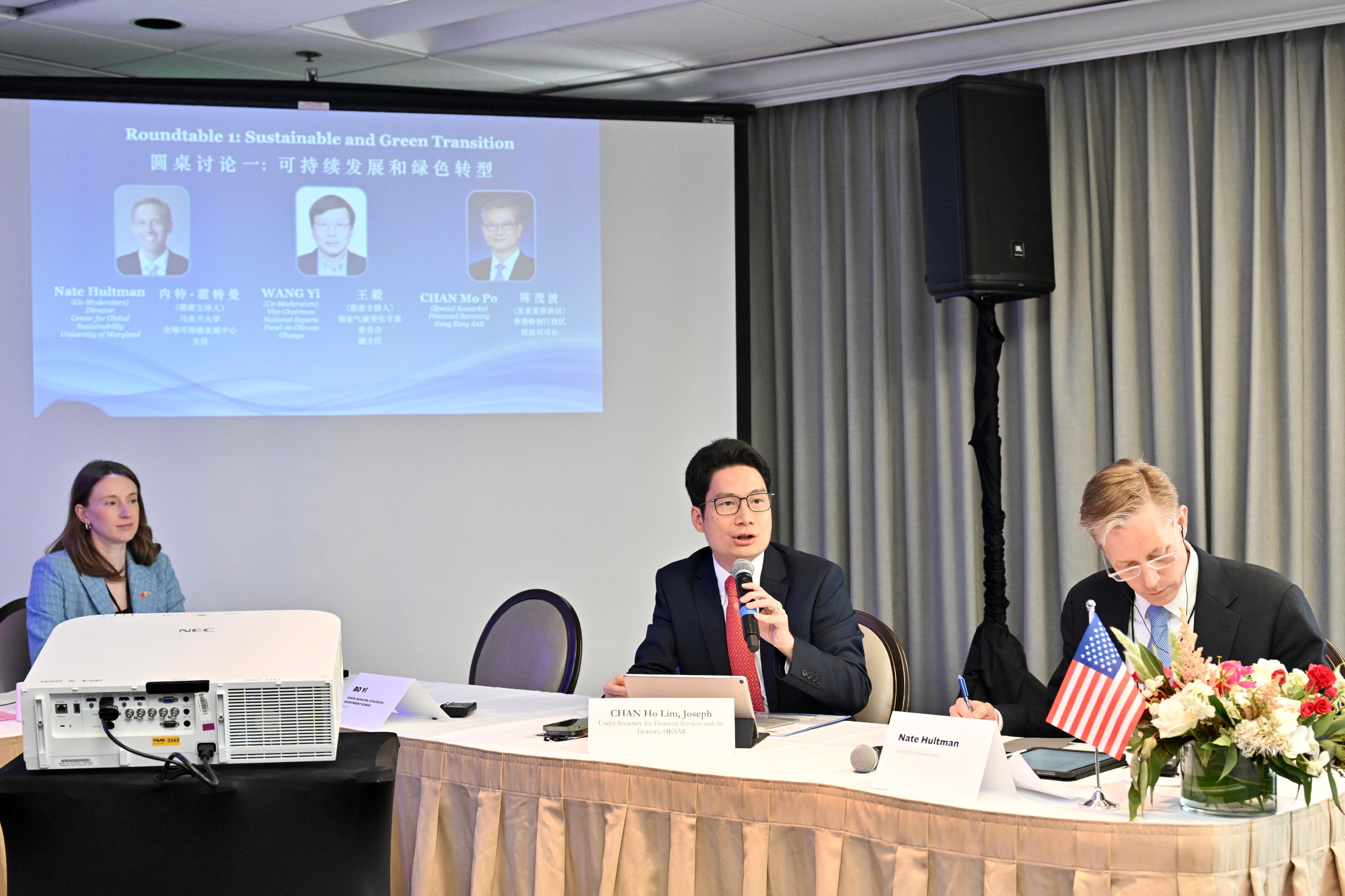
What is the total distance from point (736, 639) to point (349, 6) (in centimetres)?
274

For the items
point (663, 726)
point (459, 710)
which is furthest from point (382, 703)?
point (663, 726)

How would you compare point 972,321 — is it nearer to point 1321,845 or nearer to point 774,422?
point 774,422

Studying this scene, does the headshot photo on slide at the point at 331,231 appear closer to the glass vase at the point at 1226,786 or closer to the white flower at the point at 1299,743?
the glass vase at the point at 1226,786

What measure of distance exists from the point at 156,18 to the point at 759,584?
316 centimetres

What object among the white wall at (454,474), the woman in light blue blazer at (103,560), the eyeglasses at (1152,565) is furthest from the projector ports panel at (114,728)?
the white wall at (454,474)

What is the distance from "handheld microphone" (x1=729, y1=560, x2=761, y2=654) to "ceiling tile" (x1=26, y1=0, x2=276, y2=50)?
2997 mm

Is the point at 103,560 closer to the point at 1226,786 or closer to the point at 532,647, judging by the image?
the point at 532,647

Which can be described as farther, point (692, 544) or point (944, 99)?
point (692, 544)

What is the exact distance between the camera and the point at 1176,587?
8.51 ft

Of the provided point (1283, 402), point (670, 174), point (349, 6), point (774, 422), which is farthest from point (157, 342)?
point (1283, 402)

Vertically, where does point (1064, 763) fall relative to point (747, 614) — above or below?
below

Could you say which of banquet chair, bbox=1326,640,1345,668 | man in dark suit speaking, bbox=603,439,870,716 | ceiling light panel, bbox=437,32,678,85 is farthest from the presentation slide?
banquet chair, bbox=1326,640,1345,668

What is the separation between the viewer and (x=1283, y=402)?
14.6 feet

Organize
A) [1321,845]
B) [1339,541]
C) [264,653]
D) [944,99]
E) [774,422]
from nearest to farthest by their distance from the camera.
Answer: [264,653] < [1321,845] < [1339,541] < [944,99] < [774,422]
